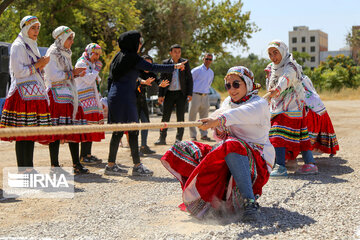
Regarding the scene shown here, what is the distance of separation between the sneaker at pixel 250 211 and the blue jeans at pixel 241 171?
0.05 m

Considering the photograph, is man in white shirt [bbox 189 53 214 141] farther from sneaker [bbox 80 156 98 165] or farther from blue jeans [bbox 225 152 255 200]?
blue jeans [bbox 225 152 255 200]

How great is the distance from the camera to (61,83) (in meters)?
6.18

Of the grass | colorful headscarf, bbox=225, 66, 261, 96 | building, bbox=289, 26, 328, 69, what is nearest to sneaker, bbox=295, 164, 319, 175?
colorful headscarf, bbox=225, 66, 261, 96

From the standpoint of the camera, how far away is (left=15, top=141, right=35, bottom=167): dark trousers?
5615 mm

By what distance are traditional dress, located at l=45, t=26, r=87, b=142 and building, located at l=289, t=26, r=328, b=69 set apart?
114 meters

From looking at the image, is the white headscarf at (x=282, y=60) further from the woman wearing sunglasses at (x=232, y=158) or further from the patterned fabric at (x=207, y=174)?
the patterned fabric at (x=207, y=174)

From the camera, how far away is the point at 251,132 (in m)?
4.09

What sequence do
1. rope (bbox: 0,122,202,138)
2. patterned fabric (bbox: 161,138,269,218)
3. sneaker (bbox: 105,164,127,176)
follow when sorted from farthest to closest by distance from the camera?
sneaker (bbox: 105,164,127,176), patterned fabric (bbox: 161,138,269,218), rope (bbox: 0,122,202,138)

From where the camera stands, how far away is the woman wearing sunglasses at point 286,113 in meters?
6.05

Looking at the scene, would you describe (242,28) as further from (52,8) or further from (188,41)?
(52,8)

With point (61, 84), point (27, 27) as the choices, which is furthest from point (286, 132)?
point (27, 27)

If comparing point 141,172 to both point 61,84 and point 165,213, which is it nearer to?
point 61,84

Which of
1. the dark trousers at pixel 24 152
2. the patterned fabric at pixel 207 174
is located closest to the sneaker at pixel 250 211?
the patterned fabric at pixel 207 174

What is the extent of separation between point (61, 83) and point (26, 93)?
0.71 m
